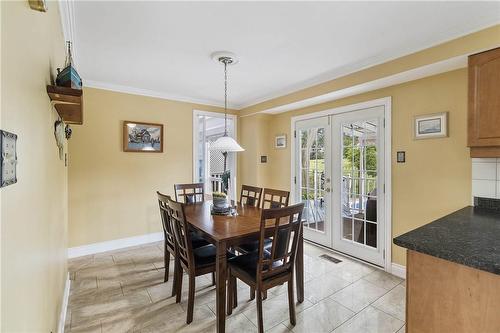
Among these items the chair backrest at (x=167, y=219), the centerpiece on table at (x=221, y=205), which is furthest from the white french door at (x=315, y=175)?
the chair backrest at (x=167, y=219)

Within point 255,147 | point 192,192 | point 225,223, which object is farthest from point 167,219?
point 255,147

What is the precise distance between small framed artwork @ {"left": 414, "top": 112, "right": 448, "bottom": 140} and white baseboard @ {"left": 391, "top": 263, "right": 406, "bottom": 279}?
4.66ft

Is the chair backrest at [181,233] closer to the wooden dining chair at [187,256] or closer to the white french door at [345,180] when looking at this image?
the wooden dining chair at [187,256]

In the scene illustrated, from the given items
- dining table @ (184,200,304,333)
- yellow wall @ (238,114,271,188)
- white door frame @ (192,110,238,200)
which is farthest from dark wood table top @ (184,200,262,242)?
yellow wall @ (238,114,271,188)

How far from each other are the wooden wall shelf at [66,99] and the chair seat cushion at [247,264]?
1558mm

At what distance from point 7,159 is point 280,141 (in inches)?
157

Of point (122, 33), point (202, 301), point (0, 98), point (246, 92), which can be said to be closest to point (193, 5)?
point (122, 33)

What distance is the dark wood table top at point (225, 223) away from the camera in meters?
1.91

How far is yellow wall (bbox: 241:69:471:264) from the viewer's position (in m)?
2.39

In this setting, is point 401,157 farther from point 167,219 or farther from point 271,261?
point 167,219

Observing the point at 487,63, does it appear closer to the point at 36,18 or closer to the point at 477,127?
the point at 477,127

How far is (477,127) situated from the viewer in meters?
1.98

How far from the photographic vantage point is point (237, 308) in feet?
7.35

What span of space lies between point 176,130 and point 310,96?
2169 mm
